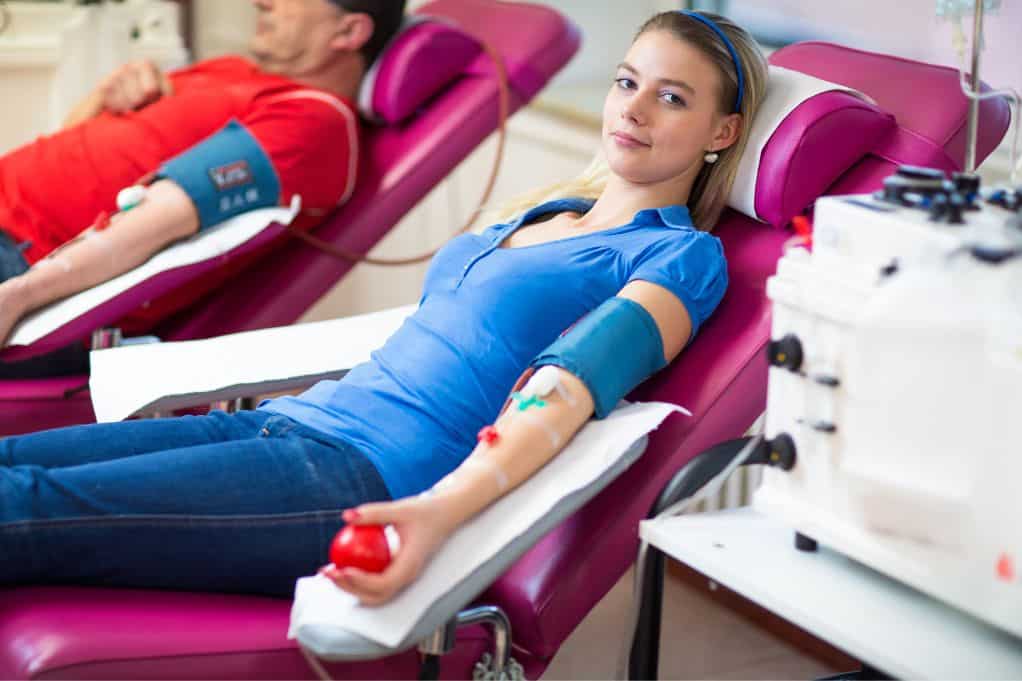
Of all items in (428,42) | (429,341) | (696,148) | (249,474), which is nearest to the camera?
(249,474)

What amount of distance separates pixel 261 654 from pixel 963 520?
73cm

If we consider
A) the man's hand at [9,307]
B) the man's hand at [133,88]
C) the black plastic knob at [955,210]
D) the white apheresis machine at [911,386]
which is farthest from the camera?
the man's hand at [133,88]

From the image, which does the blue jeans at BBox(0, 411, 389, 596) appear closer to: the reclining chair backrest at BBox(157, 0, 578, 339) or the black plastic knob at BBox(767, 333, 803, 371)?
the black plastic knob at BBox(767, 333, 803, 371)

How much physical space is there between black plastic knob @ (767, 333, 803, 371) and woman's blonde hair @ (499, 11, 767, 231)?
0.55m

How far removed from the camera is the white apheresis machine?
112 cm

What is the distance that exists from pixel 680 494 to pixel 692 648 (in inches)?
39.6

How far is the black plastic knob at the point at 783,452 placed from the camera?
135 centimetres

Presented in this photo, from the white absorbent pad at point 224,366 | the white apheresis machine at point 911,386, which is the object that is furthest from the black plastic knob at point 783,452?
the white absorbent pad at point 224,366

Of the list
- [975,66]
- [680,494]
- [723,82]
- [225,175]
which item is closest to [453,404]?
[680,494]

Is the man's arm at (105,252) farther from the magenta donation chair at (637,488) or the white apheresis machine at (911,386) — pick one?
the white apheresis machine at (911,386)

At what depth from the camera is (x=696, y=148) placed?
1.81 meters

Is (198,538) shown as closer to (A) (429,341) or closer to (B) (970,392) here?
(A) (429,341)

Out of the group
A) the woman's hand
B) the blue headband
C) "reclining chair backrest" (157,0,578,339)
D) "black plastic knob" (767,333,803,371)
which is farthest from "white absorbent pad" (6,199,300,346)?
"black plastic knob" (767,333,803,371)

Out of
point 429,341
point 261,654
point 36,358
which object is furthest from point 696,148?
point 36,358
